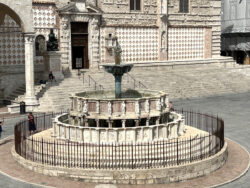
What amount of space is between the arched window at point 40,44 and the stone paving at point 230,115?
384 inches

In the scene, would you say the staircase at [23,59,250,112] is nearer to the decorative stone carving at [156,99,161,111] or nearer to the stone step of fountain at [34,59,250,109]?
the stone step of fountain at [34,59,250,109]

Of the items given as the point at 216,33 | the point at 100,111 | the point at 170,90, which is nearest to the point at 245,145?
the point at 100,111

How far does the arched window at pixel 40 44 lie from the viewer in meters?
32.8

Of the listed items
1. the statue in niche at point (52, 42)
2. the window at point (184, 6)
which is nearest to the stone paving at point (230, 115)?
the statue in niche at point (52, 42)

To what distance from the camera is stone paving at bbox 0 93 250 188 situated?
44.7 ft

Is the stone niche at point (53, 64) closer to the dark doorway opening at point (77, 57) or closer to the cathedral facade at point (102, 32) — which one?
the cathedral facade at point (102, 32)

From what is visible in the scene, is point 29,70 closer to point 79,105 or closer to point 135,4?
point 79,105

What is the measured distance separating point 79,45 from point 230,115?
15430 mm

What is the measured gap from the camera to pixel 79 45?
35.2m

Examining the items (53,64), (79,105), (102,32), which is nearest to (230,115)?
(79,105)

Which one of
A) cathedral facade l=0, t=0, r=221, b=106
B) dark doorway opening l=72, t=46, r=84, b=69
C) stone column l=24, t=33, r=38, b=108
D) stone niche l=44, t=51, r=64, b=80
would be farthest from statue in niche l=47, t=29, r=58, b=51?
dark doorway opening l=72, t=46, r=84, b=69

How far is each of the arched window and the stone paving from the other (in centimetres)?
975

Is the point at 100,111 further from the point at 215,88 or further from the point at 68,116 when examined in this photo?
the point at 215,88

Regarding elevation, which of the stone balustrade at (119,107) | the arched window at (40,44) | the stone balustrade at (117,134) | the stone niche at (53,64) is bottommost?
the stone balustrade at (117,134)
